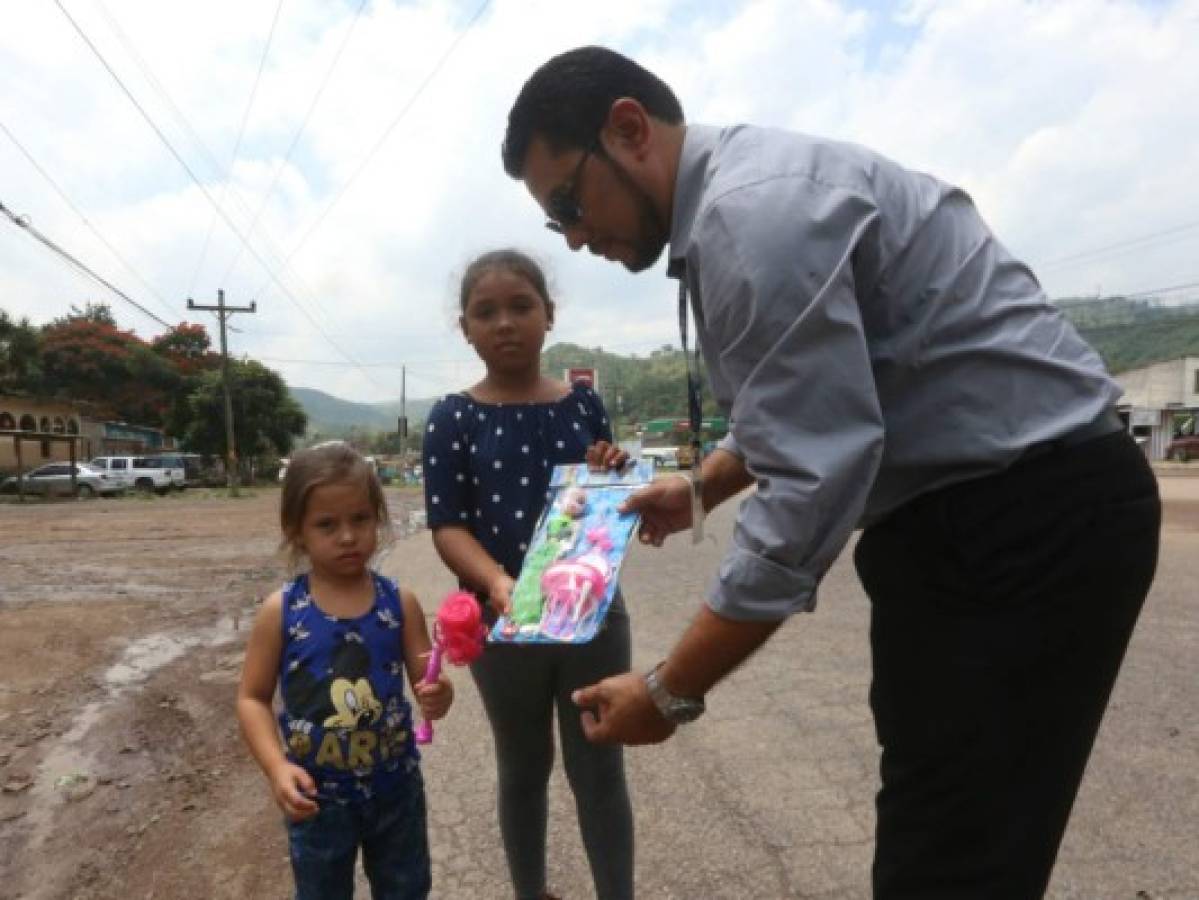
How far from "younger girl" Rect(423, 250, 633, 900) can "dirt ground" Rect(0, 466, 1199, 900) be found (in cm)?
105

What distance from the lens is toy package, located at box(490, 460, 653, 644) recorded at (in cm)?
163

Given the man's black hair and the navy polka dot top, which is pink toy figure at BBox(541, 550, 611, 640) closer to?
the navy polka dot top

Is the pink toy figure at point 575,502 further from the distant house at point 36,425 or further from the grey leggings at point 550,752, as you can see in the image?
the distant house at point 36,425

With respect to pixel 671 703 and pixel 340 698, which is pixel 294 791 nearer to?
pixel 340 698

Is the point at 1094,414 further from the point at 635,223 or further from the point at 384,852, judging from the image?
the point at 384,852

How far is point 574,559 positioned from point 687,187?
73 cm

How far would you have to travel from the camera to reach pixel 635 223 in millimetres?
1513

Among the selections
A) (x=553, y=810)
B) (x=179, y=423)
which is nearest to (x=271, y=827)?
(x=553, y=810)

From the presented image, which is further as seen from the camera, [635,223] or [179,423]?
[179,423]

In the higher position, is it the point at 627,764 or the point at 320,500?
the point at 320,500

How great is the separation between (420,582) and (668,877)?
6197mm

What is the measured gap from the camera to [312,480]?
214 cm

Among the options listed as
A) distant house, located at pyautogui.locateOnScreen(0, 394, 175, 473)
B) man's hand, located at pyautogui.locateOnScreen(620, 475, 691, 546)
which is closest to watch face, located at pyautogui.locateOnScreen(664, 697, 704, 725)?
man's hand, located at pyautogui.locateOnScreen(620, 475, 691, 546)

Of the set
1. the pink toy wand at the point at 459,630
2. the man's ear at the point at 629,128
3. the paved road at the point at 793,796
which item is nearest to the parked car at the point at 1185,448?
the paved road at the point at 793,796
